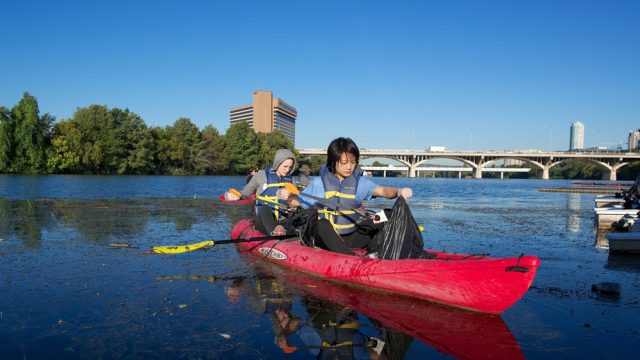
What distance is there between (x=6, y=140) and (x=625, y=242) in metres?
54.9

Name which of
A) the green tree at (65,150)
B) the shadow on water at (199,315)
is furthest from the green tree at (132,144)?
the shadow on water at (199,315)

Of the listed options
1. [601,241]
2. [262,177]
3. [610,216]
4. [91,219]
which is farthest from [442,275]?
[91,219]

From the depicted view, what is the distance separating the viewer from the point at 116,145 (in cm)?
5722

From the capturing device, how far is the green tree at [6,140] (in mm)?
47000

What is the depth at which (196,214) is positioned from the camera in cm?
1639

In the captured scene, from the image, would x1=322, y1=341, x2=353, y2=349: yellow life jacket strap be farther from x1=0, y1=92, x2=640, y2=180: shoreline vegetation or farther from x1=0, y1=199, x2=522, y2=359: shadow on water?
x1=0, y1=92, x2=640, y2=180: shoreline vegetation

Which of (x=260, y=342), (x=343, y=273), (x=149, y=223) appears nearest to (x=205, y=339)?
(x=260, y=342)

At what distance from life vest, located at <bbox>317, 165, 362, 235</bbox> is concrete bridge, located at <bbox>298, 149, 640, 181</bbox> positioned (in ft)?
296

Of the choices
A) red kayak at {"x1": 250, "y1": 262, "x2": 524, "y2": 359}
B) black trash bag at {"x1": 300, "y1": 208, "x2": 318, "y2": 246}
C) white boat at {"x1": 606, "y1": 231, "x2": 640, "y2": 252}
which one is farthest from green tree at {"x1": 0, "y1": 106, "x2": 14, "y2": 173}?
white boat at {"x1": 606, "y1": 231, "x2": 640, "y2": 252}

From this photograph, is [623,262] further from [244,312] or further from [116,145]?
[116,145]

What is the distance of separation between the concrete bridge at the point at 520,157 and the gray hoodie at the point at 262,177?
8804 cm

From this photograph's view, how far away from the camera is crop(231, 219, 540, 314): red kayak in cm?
488

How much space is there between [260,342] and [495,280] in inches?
103

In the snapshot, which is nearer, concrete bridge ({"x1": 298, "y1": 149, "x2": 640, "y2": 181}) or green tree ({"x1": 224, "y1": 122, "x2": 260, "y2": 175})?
green tree ({"x1": 224, "y1": 122, "x2": 260, "y2": 175})
